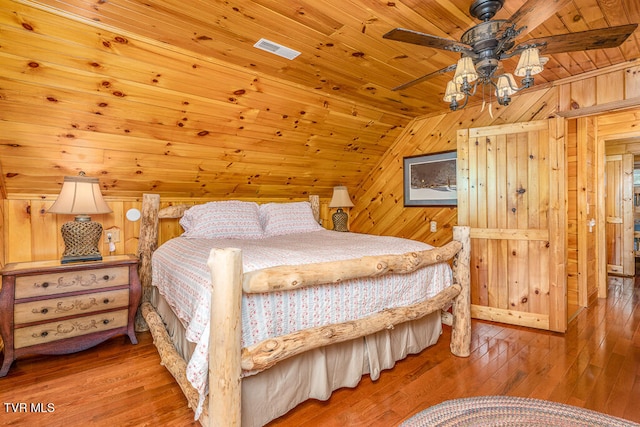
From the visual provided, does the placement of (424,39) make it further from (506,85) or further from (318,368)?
(318,368)

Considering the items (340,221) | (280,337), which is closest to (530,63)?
(280,337)

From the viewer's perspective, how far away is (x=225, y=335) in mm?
1270

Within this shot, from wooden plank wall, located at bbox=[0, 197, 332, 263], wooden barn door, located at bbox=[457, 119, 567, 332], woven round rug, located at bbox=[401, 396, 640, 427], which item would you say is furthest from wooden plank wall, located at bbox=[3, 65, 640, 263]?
woven round rug, located at bbox=[401, 396, 640, 427]

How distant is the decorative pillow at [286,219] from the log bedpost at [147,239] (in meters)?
0.98

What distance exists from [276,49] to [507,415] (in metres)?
2.49

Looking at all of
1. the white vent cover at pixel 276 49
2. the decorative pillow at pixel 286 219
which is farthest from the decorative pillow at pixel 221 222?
the white vent cover at pixel 276 49

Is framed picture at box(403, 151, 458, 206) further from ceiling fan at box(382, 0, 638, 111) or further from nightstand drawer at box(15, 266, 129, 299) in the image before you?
nightstand drawer at box(15, 266, 129, 299)

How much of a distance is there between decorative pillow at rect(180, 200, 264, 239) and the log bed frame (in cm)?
80

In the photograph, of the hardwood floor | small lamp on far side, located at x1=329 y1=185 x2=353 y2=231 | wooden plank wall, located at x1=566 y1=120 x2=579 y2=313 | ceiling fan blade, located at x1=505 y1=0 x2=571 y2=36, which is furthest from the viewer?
small lamp on far side, located at x1=329 y1=185 x2=353 y2=231

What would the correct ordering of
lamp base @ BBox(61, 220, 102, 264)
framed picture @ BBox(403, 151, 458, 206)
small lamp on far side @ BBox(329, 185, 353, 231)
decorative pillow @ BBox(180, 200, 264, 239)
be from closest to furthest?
Result: lamp base @ BBox(61, 220, 102, 264) < decorative pillow @ BBox(180, 200, 264, 239) < framed picture @ BBox(403, 151, 458, 206) < small lamp on far side @ BBox(329, 185, 353, 231)

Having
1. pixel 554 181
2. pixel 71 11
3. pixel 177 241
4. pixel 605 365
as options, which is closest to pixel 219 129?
pixel 177 241

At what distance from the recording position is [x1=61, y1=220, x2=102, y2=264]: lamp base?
7.64 ft

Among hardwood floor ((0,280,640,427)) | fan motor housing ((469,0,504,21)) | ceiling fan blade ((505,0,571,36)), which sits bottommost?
hardwood floor ((0,280,640,427))

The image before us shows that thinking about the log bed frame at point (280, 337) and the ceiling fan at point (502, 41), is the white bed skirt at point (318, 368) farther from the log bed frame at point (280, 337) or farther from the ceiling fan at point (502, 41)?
the ceiling fan at point (502, 41)
